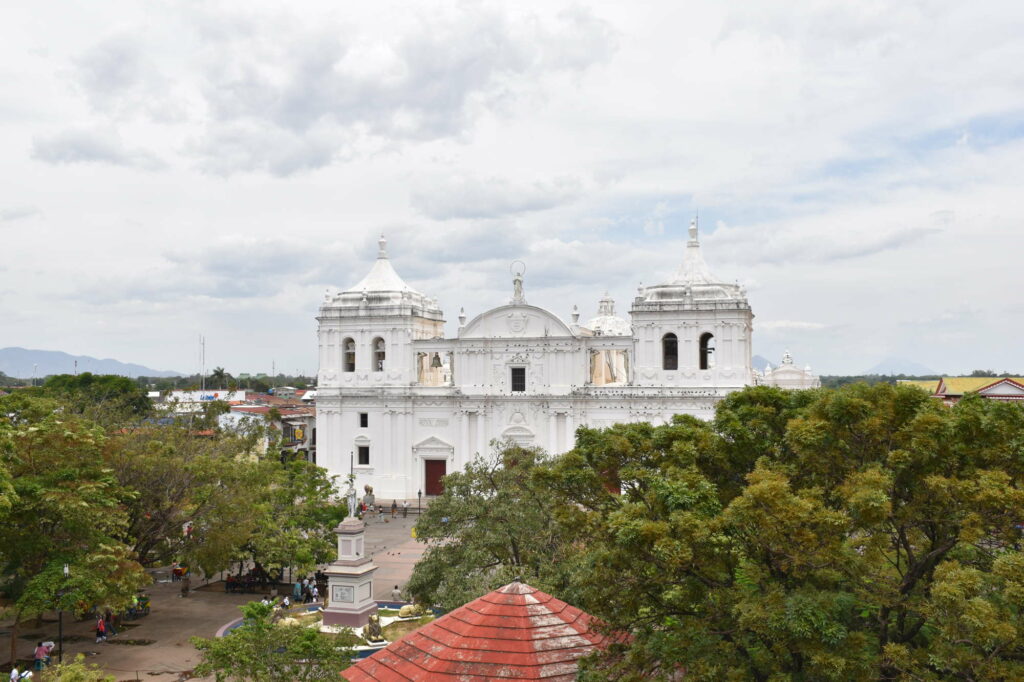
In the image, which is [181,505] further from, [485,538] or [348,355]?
[348,355]

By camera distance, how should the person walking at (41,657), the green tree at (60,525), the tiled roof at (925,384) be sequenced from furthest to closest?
the person walking at (41,657) → the green tree at (60,525) → the tiled roof at (925,384)

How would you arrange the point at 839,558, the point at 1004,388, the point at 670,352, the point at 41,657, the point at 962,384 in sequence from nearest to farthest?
the point at 839,558, the point at 41,657, the point at 670,352, the point at 1004,388, the point at 962,384

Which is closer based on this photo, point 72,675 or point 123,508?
point 72,675

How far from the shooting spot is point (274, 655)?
12.4 meters

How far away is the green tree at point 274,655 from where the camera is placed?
12.1m

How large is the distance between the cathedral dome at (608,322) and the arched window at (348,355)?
16852mm

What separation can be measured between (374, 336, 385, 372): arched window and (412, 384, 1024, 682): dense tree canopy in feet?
121

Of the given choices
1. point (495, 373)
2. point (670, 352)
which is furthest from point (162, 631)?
point (670, 352)

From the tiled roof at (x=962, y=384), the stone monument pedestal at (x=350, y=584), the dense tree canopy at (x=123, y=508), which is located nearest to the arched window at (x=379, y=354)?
the dense tree canopy at (x=123, y=508)

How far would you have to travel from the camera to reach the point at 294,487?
1249 inches

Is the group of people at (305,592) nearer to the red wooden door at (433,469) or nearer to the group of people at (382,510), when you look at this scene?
the group of people at (382,510)

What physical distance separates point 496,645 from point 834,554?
4.61 metres

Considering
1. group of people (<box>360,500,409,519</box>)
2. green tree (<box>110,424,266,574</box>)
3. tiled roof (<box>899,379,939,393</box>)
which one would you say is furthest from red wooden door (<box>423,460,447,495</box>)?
tiled roof (<box>899,379,939,393</box>)

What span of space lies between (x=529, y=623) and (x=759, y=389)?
21.7 ft
